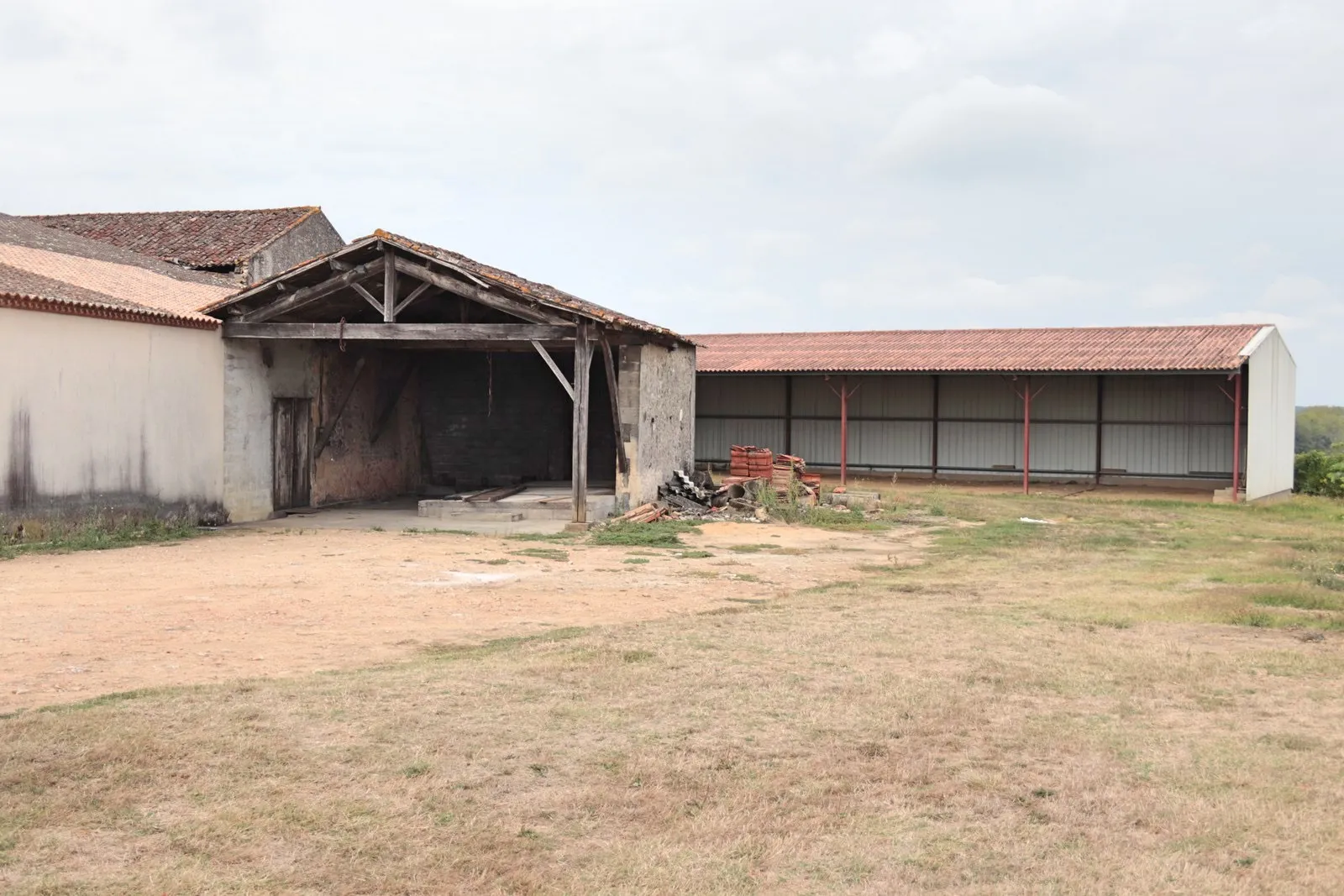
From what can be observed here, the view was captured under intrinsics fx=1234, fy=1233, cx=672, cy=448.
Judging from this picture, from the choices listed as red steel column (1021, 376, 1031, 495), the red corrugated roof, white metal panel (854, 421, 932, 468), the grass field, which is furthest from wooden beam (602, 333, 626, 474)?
white metal panel (854, 421, 932, 468)

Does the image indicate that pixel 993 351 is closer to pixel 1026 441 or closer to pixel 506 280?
pixel 1026 441

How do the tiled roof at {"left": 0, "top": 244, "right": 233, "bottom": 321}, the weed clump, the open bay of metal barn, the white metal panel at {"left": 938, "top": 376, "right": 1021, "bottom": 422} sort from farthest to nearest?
the white metal panel at {"left": 938, "top": 376, "right": 1021, "bottom": 422} < the open bay of metal barn < the tiled roof at {"left": 0, "top": 244, "right": 233, "bottom": 321} < the weed clump

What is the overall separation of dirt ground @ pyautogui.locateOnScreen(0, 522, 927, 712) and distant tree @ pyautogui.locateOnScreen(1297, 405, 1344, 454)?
1797 inches

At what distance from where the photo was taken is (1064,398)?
94.1ft

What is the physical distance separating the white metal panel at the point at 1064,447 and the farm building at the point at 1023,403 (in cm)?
3

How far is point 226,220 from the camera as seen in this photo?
28297mm

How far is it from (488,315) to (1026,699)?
1491 centimetres

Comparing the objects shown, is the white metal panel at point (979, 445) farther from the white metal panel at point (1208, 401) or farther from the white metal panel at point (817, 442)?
the white metal panel at point (1208, 401)

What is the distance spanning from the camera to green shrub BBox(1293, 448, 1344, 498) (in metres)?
28.0

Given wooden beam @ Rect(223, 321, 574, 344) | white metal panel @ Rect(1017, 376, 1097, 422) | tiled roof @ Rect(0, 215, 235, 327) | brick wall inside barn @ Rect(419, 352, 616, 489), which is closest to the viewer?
tiled roof @ Rect(0, 215, 235, 327)

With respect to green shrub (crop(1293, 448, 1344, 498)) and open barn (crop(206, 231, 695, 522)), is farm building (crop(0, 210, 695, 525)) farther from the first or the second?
green shrub (crop(1293, 448, 1344, 498))

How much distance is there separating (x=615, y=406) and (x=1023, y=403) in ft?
45.9

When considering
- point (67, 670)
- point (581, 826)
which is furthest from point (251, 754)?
point (67, 670)

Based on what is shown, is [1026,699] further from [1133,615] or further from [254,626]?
[254,626]
